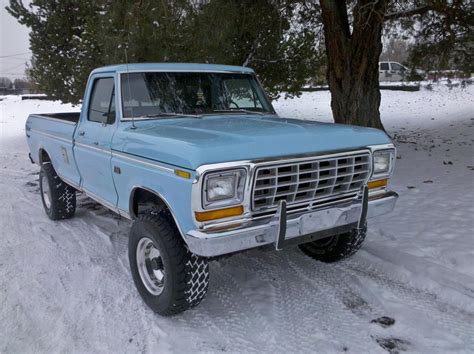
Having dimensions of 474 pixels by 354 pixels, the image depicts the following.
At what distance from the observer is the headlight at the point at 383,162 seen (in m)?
3.52

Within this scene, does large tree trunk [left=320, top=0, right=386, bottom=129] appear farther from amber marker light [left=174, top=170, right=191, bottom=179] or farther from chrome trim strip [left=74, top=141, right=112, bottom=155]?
amber marker light [left=174, top=170, right=191, bottom=179]

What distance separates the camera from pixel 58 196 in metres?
5.57

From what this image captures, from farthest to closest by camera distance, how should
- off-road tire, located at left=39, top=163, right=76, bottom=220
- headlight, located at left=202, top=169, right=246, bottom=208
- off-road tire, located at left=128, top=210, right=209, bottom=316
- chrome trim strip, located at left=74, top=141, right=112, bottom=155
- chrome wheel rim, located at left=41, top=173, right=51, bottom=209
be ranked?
chrome wheel rim, located at left=41, top=173, right=51, bottom=209 < off-road tire, located at left=39, top=163, right=76, bottom=220 < chrome trim strip, located at left=74, top=141, right=112, bottom=155 < off-road tire, located at left=128, top=210, right=209, bottom=316 < headlight, located at left=202, top=169, right=246, bottom=208

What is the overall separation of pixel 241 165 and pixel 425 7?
7083mm

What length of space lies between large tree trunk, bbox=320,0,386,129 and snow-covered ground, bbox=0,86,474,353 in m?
3.08

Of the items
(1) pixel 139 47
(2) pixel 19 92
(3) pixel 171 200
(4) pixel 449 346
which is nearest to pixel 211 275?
(3) pixel 171 200

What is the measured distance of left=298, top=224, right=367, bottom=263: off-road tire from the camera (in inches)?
158

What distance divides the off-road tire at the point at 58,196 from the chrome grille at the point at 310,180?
3570mm

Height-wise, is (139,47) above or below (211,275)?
above

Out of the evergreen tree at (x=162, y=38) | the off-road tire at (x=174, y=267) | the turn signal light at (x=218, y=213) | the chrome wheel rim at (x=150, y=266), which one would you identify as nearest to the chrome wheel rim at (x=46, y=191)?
the evergreen tree at (x=162, y=38)

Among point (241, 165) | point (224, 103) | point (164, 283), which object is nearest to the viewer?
point (241, 165)

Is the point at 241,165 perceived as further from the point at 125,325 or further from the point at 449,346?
the point at 449,346

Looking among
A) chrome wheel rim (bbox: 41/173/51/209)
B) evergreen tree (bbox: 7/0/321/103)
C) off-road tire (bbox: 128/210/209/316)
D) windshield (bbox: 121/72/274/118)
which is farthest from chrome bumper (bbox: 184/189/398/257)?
chrome wheel rim (bbox: 41/173/51/209)

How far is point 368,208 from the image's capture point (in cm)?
345
